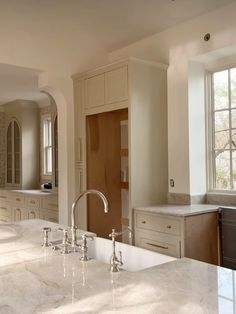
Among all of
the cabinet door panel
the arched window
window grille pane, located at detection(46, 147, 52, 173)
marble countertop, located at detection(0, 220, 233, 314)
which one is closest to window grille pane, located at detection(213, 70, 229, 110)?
marble countertop, located at detection(0, 220, 233, 314)

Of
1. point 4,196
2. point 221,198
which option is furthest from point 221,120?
point 4,196

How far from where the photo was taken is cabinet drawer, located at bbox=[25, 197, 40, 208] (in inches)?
229

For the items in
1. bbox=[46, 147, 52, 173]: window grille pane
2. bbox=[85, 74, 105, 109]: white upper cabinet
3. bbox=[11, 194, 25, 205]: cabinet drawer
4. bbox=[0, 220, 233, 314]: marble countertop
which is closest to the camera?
bbox=[0, 220, 233, 314]: marble countertop

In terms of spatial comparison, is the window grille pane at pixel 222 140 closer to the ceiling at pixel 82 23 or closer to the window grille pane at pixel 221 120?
the window grille pane at pixel 221 120

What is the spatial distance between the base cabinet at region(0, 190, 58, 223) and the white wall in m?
2.35

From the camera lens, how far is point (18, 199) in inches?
250

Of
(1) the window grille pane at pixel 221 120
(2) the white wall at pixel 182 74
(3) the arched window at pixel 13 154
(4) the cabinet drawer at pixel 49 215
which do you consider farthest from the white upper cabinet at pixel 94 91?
(3) the arched window at pixel 13 154

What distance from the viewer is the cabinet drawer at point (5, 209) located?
6.72 m

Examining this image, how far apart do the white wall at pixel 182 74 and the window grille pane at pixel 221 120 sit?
0.95 feet

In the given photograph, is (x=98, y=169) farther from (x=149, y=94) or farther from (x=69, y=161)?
(x=149, y=94)

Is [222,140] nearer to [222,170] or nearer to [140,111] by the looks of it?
[222,170]

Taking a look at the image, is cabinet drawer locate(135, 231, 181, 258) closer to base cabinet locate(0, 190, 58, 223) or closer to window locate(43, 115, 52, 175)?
base cabinet locate(0, 190, 58, 223)

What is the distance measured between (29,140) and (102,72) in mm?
3599

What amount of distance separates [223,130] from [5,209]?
473cm
